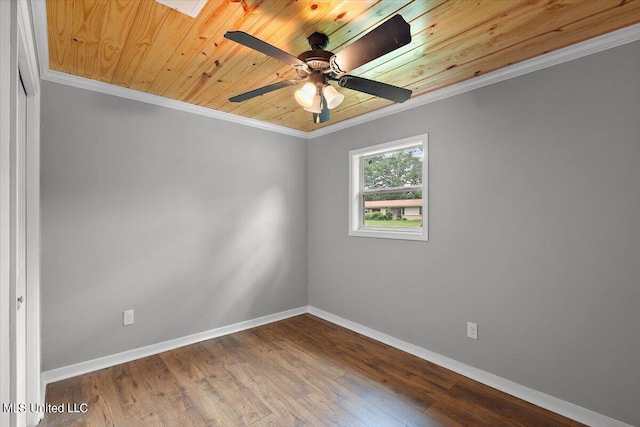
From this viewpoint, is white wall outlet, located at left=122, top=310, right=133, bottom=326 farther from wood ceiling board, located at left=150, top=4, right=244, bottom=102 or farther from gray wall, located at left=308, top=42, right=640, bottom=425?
gray wall, located at left=308, top=42, right=640, bottom=425

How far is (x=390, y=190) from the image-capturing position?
10.8 feet

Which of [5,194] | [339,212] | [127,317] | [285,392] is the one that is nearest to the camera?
[5,194]

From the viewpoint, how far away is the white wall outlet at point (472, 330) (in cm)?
253

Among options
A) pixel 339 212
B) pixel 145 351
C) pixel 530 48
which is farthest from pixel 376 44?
pixel 145 351

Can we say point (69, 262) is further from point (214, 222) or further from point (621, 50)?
point (621, 50)

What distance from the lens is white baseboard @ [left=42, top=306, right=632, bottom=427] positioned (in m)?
2.04

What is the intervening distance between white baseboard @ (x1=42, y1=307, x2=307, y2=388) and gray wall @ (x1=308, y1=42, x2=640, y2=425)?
4.88 feet

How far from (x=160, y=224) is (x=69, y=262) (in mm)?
732

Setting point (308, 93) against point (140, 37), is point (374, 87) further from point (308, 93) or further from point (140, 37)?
point (140, 37)

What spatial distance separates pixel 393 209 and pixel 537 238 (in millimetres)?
1347

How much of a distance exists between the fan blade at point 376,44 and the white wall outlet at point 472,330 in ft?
7.14

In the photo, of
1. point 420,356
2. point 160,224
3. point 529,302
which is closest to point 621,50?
point 529,302

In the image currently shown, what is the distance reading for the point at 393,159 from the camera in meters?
Answer: 3.30

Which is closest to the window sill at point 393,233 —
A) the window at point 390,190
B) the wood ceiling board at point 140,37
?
the window at point 390,190
